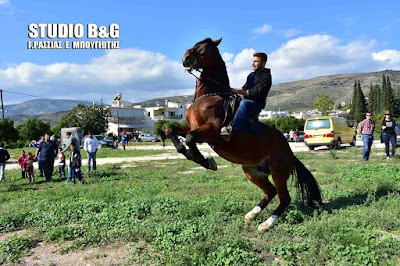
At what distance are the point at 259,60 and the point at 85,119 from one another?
7176 cm

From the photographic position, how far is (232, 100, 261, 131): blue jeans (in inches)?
199

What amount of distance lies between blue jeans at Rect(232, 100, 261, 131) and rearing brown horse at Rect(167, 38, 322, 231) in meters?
0.15

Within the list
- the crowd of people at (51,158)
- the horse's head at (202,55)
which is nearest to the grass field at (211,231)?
the horse's head at (202,55)

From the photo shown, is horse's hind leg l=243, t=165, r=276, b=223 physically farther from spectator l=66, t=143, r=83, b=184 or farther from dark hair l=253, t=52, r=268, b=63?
spectator l=66, t=143, r=83, b=184

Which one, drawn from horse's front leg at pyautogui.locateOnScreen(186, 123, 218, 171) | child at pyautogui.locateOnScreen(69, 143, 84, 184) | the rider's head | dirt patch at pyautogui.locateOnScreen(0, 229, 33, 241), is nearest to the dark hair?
the rider's head

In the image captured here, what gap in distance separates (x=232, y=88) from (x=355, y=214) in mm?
3031

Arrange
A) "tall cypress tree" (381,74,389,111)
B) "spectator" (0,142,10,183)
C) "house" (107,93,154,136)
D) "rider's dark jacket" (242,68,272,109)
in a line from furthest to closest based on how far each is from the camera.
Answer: "house" (107,93,154,136)
"tall cypress tree" (381,74,389,111)
"spectator" (0,142,10,183)
"rider's dark jacket" (242,68,272,109)

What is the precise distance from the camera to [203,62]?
Answer: 17.6 ft

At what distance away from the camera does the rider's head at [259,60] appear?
548 cm

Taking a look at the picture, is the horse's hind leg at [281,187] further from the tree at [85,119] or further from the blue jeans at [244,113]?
the tree at [85,119]

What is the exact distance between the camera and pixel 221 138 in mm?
5000

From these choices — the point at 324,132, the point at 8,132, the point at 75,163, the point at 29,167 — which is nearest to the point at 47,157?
the point at 29,167

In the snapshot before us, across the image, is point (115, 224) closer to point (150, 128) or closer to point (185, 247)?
point (185, 247)

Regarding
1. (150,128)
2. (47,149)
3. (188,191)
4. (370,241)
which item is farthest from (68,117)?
(370,241)
